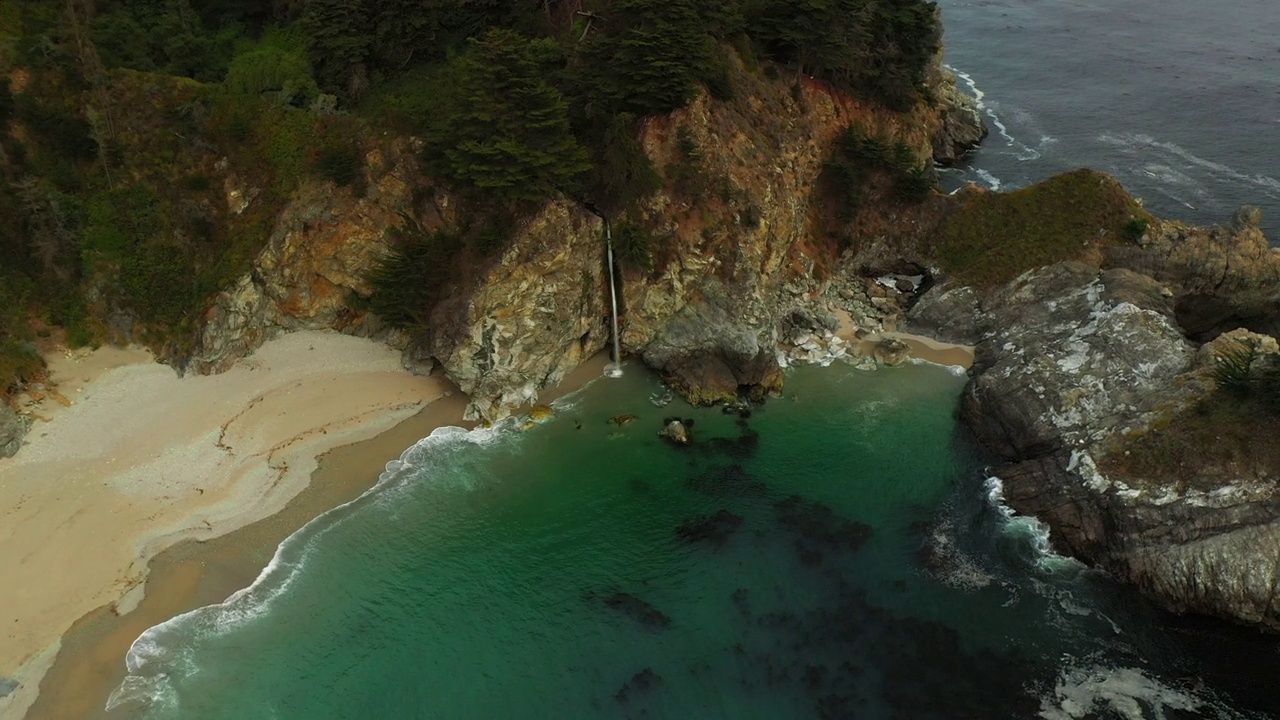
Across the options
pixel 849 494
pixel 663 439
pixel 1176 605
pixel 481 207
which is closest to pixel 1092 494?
pixel 1176 605

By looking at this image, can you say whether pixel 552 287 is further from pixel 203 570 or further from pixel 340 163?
pixel 203 570

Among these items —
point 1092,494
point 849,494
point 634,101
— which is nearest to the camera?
point 1092,494

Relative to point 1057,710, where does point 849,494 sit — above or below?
above

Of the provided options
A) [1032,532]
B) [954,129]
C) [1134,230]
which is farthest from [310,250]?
[954,129]

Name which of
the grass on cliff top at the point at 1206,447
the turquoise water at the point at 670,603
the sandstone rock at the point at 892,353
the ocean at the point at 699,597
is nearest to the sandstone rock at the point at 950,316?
the sandstone rock at the point at 892,353

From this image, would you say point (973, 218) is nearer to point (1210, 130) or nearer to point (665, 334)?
point (665, 334)

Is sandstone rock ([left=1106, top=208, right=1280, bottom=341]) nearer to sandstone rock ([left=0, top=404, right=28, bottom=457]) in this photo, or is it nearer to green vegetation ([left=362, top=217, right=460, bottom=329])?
green vegetation ([left=362, top=217, right=460, bottom=329])

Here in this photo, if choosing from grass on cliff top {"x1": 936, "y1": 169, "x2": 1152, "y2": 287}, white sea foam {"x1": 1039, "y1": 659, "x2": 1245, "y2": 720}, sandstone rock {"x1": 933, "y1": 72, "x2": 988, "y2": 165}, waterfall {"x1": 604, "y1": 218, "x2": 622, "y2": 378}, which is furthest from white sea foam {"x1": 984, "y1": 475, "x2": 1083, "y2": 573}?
sandstone rock {"x1": 933, "y1": 72, "x2": 988, "y2": 165}
